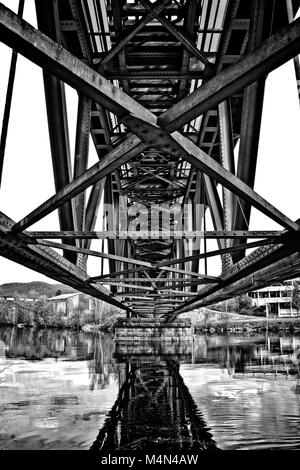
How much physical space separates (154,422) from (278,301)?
3620 inches

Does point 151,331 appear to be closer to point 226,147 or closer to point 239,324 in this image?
point 226,147

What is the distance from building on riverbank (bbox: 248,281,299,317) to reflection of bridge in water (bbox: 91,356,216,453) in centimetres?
8268

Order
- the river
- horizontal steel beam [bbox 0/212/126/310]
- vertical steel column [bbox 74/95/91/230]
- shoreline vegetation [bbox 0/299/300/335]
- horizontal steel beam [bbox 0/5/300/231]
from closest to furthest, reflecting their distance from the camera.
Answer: horizontal steel beam [bbox 0/5/300/231]
horizontal steel beam [bbox 0/212/126/310]
vertical steel column [bbox 74/95/91/230]
the river
shoreline vegetation [bbox 0/299/300/335]

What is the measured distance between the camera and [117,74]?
8602 mm

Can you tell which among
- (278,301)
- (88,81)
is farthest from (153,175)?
(278,301)

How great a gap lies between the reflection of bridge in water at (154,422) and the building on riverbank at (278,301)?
82.7 m

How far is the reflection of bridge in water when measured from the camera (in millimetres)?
6980

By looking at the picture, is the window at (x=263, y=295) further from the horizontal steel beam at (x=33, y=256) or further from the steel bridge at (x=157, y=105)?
the horizontal steel beam at (x=33, y=256)

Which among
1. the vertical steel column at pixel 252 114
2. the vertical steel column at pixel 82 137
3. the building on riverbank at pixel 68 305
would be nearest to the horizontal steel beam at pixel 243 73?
the vertical steel column at pixel 252 114

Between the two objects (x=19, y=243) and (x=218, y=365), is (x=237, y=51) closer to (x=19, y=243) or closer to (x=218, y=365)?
(x=19, y=243)

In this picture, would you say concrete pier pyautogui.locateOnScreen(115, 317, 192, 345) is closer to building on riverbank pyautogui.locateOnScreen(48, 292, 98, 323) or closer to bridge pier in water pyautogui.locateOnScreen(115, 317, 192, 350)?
bridge pier in water pyautogui.locateOnScreen(115, 317, 192, 350)

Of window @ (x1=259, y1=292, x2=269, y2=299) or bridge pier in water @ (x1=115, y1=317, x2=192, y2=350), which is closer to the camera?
bridge pier in water @ (x1=115, y1=317, x2=192, y2=350)

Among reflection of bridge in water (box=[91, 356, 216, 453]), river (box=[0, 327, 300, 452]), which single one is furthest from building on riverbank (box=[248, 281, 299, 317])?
reflection of bridge in water (box=[91, 356, 216, 453])

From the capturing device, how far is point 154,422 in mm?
8727
